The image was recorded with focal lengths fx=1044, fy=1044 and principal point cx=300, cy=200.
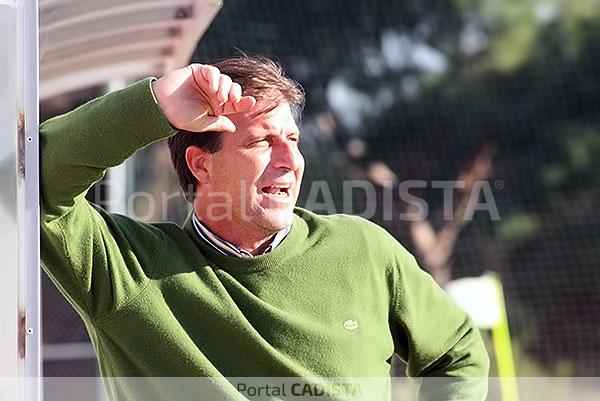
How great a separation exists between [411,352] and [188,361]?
344 mm

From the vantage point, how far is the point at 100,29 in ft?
6.76

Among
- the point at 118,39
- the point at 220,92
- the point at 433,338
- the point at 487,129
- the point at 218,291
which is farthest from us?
the point at 487,129

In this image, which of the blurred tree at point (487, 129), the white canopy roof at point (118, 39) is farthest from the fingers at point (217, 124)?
the blurred tree at point (487, 129)

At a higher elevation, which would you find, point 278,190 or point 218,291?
point 278,190

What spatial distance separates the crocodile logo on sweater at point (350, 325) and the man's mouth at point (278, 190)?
0.19 m

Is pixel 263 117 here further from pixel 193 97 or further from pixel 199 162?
pixel 193 97

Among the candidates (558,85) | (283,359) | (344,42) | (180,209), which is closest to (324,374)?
(283,359)

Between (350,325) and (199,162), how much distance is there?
1.06 feet

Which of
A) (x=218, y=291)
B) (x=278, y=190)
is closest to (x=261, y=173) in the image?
(x=278, y=190)

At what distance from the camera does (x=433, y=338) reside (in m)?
1.49

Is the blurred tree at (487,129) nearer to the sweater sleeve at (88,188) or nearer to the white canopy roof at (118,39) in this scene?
the white canopy roof at (118,39)

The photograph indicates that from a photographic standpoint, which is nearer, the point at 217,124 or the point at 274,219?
the point at 217,124

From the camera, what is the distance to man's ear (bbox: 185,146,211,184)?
4.90 feet

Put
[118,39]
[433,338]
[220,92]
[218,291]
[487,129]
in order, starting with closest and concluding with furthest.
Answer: [220,92]
[218,291]
[433,338]
[118,39]
[487,129]
